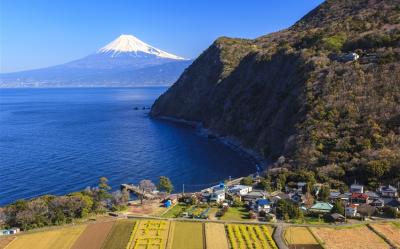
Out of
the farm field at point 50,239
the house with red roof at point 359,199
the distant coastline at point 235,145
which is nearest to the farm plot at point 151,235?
the farm field at point 50,239

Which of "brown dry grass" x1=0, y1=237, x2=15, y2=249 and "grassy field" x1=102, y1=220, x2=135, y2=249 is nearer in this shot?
"grassy field" x1=102, y1=220, x2=135, y2=249

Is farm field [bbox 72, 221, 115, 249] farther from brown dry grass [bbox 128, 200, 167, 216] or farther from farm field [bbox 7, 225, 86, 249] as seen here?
brown dry grass [bbox 128, 200, 167, 216]

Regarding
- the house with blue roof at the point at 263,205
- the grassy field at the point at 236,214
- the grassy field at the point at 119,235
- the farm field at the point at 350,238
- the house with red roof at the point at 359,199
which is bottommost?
the grassy field at the point at 119,235

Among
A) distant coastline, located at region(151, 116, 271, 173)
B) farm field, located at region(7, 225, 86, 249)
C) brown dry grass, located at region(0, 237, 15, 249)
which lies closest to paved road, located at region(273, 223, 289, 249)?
farm field, located at region(7, 225, 86, 249)

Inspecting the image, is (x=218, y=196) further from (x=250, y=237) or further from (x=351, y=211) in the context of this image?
(x=351, y=211)

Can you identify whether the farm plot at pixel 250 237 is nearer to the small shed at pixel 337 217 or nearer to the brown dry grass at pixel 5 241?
the small shed at pixel 337 217

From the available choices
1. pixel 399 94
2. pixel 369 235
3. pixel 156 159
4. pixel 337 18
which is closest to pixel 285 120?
pixel 399 94
